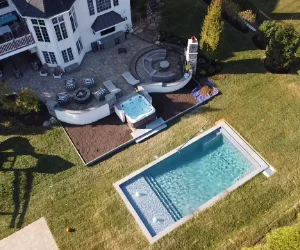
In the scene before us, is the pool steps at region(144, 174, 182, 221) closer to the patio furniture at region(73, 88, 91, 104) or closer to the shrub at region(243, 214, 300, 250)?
the shrub at region(243, 214, 300, 250)

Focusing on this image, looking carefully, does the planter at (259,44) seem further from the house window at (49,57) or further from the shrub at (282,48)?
the house window at (49,57)

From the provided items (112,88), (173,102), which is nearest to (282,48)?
(173,102)

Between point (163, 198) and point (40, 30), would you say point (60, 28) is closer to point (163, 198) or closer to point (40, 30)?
point (40, 30)

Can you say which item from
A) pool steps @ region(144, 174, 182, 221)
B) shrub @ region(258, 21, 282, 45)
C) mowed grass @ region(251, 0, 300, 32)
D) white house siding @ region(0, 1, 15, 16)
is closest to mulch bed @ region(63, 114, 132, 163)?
pool steps @ region(144, 174, 182, 221)

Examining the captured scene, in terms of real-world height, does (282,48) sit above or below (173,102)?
above

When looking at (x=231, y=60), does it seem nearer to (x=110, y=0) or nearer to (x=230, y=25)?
(x=230, y=25)

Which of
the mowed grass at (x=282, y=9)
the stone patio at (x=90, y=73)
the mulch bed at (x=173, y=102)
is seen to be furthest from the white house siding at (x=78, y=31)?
the mowed grass at (x=282, y=9)
